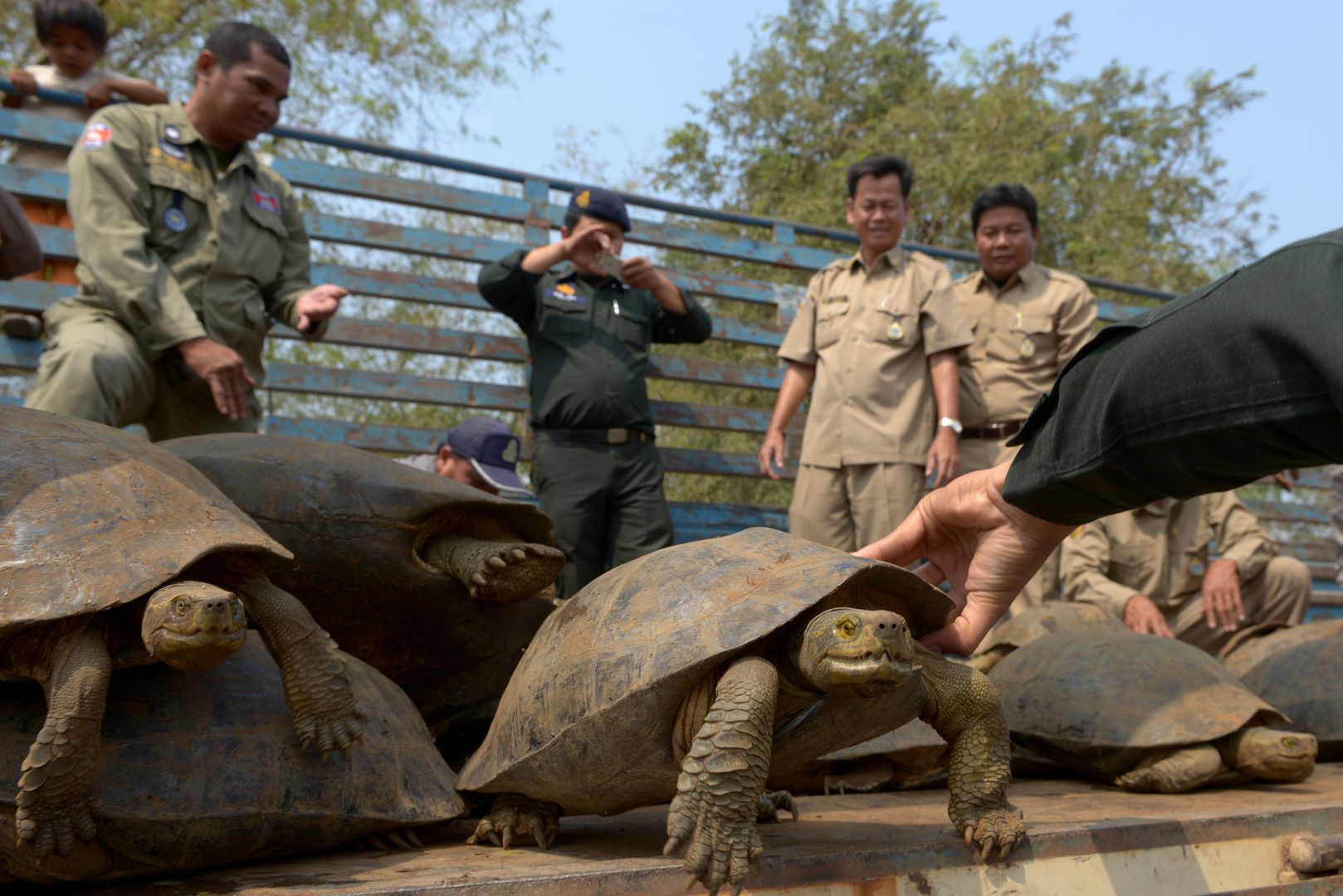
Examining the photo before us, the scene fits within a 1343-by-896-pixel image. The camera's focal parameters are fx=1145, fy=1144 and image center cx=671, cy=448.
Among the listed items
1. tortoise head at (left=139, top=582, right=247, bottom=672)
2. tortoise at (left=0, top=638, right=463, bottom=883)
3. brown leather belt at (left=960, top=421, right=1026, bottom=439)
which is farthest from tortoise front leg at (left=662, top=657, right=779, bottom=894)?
brown leather belt at (left=960, top=421, right=1026, bottom=439)

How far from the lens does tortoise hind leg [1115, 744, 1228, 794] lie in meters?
3.65

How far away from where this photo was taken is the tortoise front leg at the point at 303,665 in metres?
2.52

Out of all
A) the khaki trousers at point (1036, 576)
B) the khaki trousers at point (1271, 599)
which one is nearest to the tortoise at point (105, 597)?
the khaki trousers at point (1036, 576)

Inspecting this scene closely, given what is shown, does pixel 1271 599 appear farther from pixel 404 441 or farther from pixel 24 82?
pixel 24 82

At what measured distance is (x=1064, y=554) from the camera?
20.2ft

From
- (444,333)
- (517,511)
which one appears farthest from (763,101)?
(517,511)

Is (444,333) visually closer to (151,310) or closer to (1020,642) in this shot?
(151,310)

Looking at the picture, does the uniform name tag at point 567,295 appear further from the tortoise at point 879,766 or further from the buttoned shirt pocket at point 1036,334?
the tortoise at point 879,766

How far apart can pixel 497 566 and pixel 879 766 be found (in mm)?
1402

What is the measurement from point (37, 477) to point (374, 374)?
150 inches

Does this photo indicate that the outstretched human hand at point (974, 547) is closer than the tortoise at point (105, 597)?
No

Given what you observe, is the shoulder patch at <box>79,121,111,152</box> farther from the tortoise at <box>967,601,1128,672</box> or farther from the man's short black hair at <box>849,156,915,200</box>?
the tortoise at <box>967,601,1128,672</box>

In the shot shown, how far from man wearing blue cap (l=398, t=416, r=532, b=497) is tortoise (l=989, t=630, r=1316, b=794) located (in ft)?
7.65

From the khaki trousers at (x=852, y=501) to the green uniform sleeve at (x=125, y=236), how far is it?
2.99 metres
